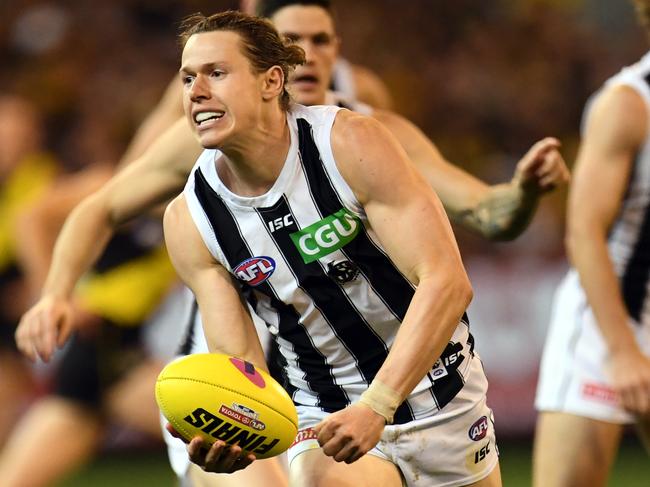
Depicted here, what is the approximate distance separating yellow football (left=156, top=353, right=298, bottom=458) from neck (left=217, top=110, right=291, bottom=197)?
0.47 metres

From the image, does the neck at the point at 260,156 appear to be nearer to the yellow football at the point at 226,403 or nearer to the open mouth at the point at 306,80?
the yellow football at the point at 226,403

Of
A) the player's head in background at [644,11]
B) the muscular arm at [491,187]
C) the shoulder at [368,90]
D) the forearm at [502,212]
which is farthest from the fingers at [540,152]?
the shoulder at [368,90]

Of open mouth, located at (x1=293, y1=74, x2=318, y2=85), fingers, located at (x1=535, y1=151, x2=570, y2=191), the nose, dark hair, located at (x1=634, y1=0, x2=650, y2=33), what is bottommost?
fingers, located at (x1=535, y1=151, x2=570, y2=191)

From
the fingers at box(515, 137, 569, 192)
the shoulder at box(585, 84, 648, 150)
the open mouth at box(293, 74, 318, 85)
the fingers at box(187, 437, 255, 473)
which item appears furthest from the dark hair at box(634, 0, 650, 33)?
the fingers at box(187, 437, 255, 473)

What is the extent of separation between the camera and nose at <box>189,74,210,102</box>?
3.46 meters

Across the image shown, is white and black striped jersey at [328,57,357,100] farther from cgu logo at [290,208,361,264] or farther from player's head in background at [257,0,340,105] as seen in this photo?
cgu logo at [290,208,361,264]

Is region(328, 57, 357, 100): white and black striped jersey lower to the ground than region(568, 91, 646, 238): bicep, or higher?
higher

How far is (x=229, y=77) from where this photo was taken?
3486 mm

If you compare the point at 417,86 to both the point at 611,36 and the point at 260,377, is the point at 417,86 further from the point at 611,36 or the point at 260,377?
the point at 260,377

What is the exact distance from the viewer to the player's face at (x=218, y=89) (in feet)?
11.4

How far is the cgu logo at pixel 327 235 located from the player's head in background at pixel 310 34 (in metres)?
1.05

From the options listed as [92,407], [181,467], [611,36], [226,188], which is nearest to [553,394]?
[181,467]

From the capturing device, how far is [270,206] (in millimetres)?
3539

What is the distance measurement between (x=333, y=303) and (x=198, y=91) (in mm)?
676
